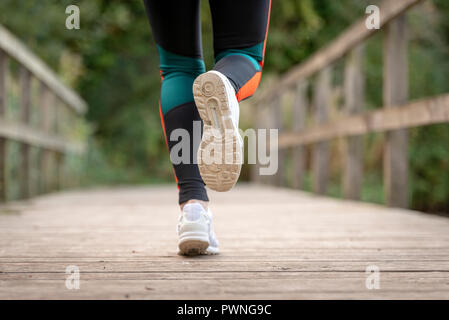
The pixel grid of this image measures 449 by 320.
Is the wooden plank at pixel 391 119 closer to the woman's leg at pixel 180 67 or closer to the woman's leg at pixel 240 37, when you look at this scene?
the woman's leg at pixel 240 37

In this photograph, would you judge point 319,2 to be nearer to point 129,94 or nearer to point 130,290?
point 129,94

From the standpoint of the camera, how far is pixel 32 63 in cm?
337

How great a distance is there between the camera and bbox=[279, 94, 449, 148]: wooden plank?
201 cm

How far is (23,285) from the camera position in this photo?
3.08 feet

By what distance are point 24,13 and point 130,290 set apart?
5215 millimetres

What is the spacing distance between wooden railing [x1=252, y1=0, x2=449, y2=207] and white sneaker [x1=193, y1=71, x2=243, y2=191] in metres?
1.14

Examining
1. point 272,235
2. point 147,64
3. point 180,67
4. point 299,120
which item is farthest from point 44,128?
point 147,64

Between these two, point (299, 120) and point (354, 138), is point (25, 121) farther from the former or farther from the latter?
point (299, 120)

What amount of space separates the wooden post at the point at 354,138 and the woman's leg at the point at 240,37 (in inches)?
72.1

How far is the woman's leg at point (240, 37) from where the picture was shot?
4.12ft

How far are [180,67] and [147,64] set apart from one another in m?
7.58

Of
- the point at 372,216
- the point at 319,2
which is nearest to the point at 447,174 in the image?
the point at 319,2

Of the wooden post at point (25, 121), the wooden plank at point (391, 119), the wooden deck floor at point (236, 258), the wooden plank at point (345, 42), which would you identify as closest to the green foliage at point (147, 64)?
the wooden plank at point (345, 42)

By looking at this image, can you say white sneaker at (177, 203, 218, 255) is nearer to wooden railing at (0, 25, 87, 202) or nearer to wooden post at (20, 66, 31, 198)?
wooden railing at (0, 25, 87, 202)
